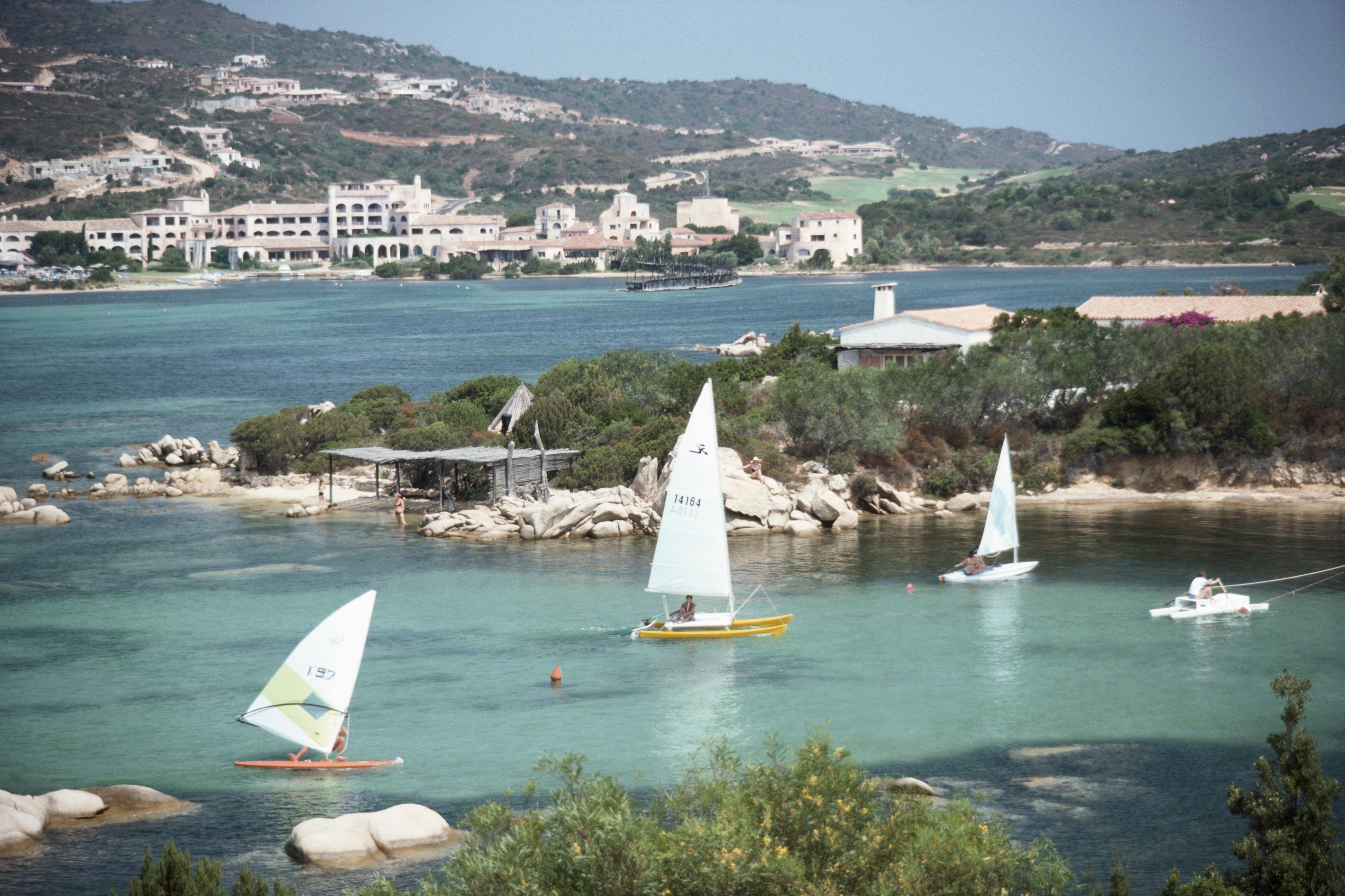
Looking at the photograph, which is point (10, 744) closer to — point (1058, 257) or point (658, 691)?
point (658, 691)

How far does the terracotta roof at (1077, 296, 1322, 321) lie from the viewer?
50562 millimetres

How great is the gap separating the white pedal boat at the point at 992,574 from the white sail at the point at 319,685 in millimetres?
15125

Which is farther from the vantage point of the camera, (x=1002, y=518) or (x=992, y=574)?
(x=1002, y=518)

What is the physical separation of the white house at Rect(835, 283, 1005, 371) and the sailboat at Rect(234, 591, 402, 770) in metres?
31.0

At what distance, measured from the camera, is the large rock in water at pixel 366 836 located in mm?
15703

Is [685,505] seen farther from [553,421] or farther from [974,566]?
[553,421]

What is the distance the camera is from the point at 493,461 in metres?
36.8

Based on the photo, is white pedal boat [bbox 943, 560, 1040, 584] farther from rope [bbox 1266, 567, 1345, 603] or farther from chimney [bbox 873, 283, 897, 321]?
chimney [bbox 873, 283, 897, 321]

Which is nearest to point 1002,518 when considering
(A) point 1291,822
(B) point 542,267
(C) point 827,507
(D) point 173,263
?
(C) point 827,507

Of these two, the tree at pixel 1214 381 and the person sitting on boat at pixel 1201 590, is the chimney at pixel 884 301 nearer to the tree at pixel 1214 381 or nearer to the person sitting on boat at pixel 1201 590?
the tree at pixel 1214 381

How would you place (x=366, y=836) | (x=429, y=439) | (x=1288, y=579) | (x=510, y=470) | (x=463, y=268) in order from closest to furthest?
(x=366, y=836) < (x=1288, y=579) < (x=510, y=470) < (x=429, y=439) < (x=463, y=268)

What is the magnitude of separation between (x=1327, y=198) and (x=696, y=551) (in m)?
171

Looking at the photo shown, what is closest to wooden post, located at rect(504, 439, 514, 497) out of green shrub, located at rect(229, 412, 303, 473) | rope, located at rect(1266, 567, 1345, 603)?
green shrub, located at rect(229, 412, 303, 473)

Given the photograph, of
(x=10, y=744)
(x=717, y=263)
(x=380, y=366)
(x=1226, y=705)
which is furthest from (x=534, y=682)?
(x=717, y=263)
